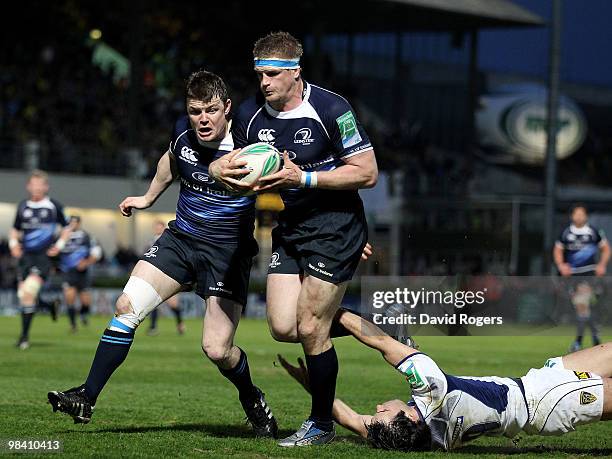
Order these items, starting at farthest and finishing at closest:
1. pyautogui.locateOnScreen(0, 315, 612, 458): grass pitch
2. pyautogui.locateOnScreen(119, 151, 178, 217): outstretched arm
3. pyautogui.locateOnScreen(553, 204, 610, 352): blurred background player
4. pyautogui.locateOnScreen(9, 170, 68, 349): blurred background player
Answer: pyautogui.locateOnScreen(553, 204, 610, 352): blurred background player < pyautogui.locateOnScreen(9, 170, 68, 349): blurred background player < pyautogui.locateOnScreen(119, 151, 178, 217): outstretched arm < pyautogui.locateOnScreen(0, 315, 612, 458): grass pitch

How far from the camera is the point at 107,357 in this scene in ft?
27.1

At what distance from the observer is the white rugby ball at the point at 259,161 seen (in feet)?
24.7

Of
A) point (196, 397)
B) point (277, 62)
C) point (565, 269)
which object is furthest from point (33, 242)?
point (277, 62)

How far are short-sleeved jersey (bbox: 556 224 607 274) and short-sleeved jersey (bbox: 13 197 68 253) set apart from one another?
786cm

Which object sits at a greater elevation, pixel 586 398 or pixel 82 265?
pixel 586 398

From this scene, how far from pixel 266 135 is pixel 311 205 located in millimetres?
525

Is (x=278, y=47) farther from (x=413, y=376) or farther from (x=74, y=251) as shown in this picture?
(x=74, y=251)

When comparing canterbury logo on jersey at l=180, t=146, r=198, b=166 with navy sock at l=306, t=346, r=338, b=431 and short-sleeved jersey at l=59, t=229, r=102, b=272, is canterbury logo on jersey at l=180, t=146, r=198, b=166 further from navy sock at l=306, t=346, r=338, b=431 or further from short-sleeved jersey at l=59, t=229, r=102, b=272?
short-sleeved jersey at l=59, t=229, r=102, b=272

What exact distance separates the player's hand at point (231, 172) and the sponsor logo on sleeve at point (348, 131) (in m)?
0.67

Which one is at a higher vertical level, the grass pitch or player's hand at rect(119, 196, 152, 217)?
player's hand at rect(119, 196, 152, 217)

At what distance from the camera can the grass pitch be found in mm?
7988

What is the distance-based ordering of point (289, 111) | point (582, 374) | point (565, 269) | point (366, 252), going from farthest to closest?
point (565, 269)
point (366, 252)
point (289, 111)
point (582, 374)

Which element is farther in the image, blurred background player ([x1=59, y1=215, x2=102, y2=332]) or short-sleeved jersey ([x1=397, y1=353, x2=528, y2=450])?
blurred background player ([x1=59, y1=215, x2=102, y2=332])

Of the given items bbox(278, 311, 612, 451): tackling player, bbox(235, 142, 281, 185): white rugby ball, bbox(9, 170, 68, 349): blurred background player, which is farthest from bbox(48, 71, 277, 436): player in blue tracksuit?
bbox(9, 170, 68, 349): blurred background player
